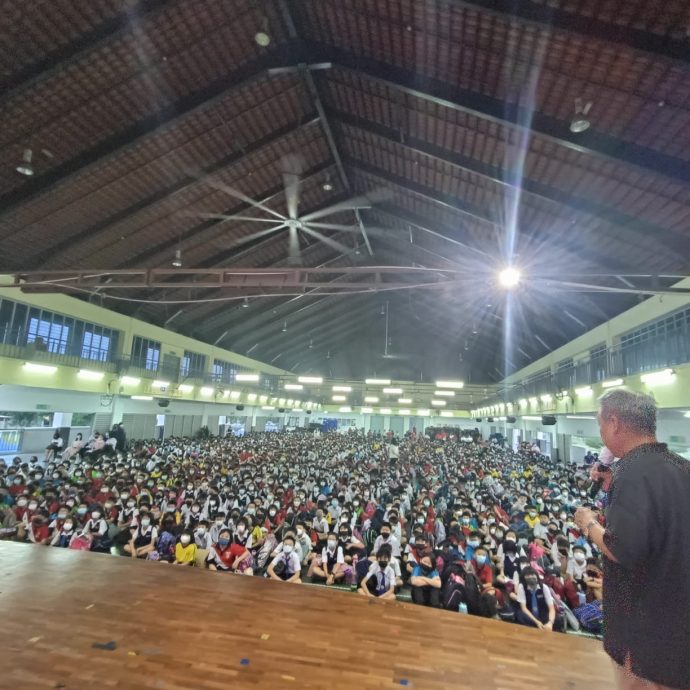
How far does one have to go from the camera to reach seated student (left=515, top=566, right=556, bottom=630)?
449 cm

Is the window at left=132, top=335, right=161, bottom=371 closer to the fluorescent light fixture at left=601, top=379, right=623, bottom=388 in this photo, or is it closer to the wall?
the fluorescent light fixture at left=601, top=379, right=623, bottom=388

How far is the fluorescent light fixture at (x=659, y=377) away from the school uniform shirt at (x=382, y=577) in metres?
7.45

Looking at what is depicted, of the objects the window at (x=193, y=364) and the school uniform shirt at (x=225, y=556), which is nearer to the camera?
the school uniform shirt at (x=225, y=556)

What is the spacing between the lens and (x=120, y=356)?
1484 centimetres

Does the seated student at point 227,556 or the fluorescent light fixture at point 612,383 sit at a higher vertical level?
the fluorescent light fixture at point 612,383

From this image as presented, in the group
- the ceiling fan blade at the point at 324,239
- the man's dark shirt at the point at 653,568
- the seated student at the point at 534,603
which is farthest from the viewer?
the ceiling fan blade at the point at 324,239

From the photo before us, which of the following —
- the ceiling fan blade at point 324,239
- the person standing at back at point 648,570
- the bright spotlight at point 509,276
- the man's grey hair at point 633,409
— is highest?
the ceiling fan blade at point 324,239

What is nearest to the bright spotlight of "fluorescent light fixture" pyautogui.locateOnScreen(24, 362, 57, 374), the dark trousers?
the dark trousers

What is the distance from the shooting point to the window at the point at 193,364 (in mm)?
18859

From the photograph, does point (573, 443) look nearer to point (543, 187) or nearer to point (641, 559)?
point (543, 187)

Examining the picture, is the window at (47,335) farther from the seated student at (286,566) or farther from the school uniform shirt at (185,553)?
the seated student at (286,566)

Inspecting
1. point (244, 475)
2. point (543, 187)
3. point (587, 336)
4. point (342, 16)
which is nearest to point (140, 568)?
point (244, 475)

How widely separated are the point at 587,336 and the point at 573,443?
6.46m

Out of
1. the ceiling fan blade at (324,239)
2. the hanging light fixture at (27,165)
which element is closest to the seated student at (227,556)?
the ceiling fan blade at (324,239)
